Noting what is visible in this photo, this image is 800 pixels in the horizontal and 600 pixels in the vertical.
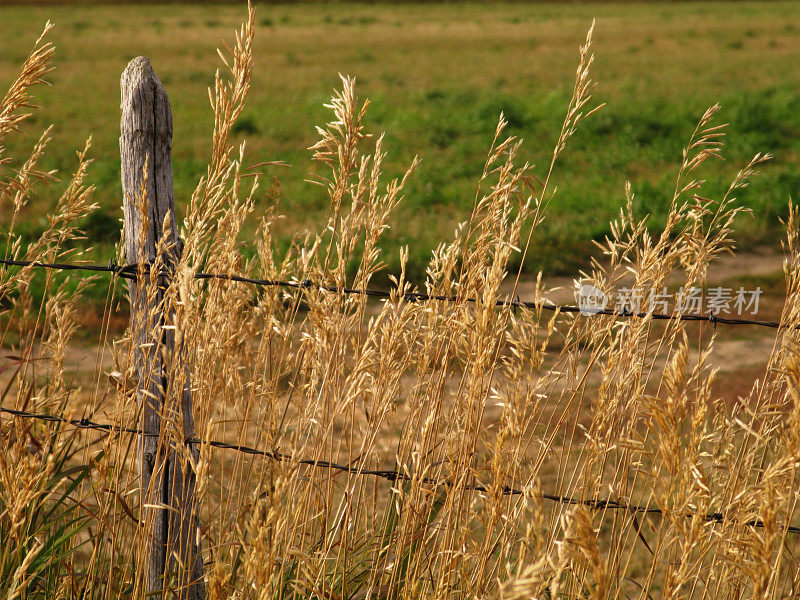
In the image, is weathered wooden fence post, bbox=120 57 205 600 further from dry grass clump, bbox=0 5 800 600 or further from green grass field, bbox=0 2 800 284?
green grass field, bbox=0 2 800 284

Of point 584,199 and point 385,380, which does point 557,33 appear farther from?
point 385,380

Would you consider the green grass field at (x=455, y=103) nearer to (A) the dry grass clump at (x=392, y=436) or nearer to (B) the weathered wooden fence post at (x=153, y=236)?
(B) the weathered wooden fence post at (x=153, y=236)

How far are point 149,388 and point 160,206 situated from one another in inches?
17.8

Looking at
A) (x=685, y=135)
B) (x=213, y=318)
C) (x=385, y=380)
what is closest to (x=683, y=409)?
(x=385, y=380)

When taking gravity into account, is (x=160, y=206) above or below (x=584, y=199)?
above

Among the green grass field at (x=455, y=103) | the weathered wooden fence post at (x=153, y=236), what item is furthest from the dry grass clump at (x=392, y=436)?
the green grass field at (x=455, y=103)

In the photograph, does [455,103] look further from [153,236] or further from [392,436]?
[392,436]

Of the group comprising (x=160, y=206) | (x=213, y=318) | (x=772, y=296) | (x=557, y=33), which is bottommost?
(x=772, y=296)

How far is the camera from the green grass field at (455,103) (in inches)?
293

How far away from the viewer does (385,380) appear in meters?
1.80

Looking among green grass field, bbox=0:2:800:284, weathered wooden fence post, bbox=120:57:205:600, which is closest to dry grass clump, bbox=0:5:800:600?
weathered wooden fence post, bbox=120:57:205:600

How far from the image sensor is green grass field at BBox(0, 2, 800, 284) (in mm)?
7440

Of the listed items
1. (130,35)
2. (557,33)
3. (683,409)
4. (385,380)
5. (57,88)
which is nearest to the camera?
(683,409)

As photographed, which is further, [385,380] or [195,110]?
[195,110]
